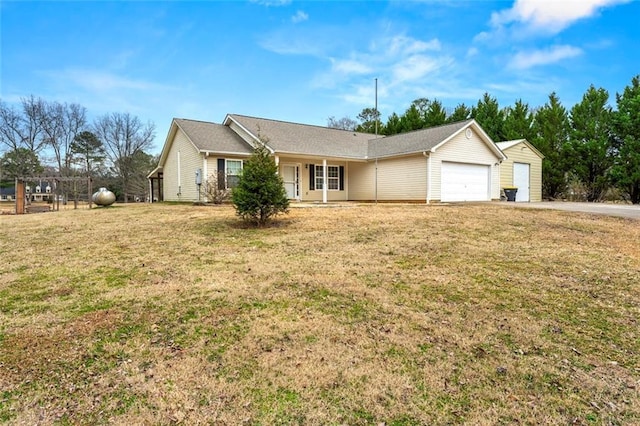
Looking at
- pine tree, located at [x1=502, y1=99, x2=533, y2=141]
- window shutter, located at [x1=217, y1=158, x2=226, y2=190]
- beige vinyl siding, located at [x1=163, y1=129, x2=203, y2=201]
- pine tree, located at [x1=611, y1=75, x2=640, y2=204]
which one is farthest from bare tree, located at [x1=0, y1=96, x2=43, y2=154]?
pine tree, located at [x1=611, y1=75, x2=640, y2=204]

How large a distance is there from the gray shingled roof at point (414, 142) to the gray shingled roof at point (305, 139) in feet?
2.94

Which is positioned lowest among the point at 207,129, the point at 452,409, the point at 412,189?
the point at 452,409

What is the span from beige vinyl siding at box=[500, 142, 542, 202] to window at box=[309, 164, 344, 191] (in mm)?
9490

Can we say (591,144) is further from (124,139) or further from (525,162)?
(124,139)

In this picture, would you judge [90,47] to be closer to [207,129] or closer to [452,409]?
[207,129]

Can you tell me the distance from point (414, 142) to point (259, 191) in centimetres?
1158

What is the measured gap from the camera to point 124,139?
4234 cm

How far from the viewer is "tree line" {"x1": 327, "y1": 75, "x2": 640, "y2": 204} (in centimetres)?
2125

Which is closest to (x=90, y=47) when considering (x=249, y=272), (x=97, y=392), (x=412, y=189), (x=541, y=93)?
(x=412, y=189)

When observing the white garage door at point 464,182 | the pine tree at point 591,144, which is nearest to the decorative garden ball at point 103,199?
the white garage door at point 464,182

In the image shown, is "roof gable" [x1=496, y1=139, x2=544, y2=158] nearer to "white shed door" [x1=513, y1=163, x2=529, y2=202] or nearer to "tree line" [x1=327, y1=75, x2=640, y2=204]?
"white shed door" [x1=513, y1=163, x2=529, y2=202]

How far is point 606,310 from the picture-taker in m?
4.15

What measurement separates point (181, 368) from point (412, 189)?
50.9ft

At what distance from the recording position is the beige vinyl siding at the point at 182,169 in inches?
662
